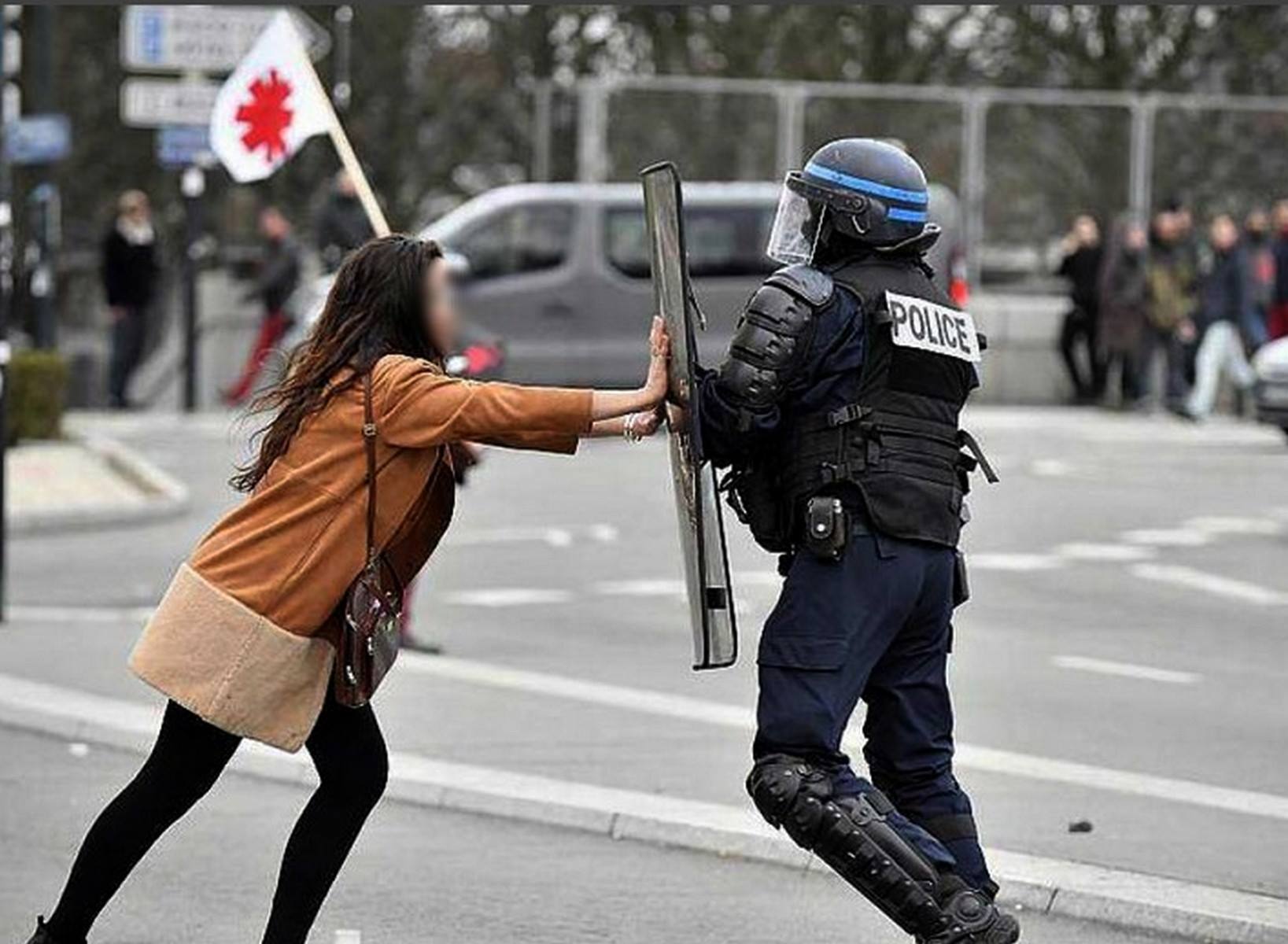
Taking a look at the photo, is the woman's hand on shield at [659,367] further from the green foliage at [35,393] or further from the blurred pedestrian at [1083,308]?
the blurred pedestrian at [1083,308]

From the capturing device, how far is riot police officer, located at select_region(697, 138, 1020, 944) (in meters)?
5.86

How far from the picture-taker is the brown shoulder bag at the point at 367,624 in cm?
591

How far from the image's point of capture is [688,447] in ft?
19.3

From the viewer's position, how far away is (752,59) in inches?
1316

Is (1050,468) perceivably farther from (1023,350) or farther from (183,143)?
(183,143)

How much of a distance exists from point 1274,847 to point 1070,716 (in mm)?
2557

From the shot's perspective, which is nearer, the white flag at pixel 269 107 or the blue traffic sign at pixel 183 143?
the white flag at pixel 269 107

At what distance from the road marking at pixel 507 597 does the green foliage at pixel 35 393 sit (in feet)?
21.3

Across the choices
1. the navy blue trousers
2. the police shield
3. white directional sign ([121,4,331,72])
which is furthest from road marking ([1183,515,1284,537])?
the police shield

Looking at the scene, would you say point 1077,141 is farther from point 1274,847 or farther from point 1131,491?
point 1274,847

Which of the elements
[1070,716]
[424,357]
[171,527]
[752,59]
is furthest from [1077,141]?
[424,357]

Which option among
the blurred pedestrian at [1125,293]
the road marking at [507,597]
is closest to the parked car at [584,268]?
the blurred pedestrian at [1125,293]

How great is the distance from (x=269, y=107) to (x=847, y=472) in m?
6.05

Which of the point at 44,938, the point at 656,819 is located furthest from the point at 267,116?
the point at 44,938
